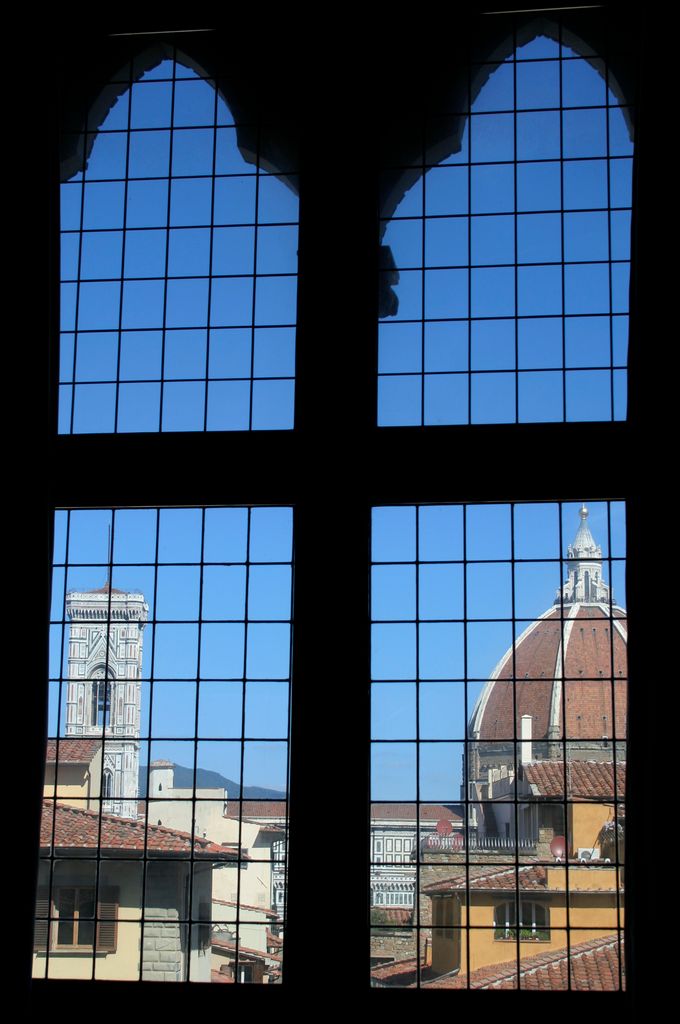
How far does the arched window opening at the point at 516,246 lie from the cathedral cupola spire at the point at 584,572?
64 cm

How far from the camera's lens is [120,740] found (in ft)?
20.1

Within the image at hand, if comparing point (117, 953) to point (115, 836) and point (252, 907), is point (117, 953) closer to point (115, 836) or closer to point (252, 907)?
point (115, 836)

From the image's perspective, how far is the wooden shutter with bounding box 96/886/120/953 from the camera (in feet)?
19.3

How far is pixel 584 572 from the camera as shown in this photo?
6.08 metres

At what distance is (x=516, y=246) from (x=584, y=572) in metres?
1.75

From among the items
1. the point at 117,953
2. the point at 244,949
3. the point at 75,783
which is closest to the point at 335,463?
the point at 75,783

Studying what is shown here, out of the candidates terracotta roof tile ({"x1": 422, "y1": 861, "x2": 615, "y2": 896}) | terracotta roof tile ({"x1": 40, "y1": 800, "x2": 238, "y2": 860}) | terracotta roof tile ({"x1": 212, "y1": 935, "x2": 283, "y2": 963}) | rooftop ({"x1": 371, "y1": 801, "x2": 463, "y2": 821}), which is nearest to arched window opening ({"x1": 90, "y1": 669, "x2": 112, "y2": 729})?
terracotta roof tile ({"x1": 40, "y1": 800, "x2": 238, "y2": 860})

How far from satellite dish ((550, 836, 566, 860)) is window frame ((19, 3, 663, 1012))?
0.38 meters

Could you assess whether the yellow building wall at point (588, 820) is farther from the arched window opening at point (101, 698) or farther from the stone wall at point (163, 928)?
the arched window opening at point (101, 698)

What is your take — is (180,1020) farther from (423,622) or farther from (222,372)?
(222,372)

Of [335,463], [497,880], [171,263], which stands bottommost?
[497,880]

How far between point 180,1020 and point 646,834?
2.32 m

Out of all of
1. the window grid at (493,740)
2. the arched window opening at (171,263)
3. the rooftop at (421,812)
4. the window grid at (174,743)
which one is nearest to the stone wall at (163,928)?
the window grid at (174,743)

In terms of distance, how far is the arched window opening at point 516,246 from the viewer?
249 inches
